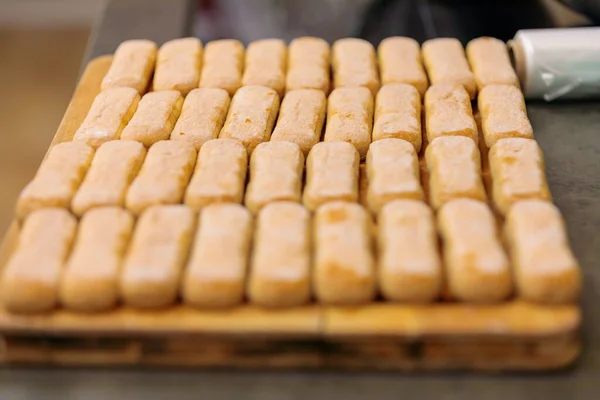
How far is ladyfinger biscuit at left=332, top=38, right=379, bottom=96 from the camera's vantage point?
Answer: 4.94 ft

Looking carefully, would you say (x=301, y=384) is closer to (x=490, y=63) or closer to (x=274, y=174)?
(x=274, y=174)

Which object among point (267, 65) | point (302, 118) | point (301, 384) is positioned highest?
point (267, 65)

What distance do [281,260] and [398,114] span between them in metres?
0.49

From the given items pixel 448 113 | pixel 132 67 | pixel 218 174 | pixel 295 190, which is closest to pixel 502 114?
pixel 448 113

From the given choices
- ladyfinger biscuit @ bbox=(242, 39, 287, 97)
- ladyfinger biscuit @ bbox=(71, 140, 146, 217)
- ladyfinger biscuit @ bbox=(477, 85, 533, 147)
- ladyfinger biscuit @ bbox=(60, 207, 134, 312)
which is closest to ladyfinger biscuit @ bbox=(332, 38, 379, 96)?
ladyfinger biscuit @ bbox=(242, 39, 287, 97)

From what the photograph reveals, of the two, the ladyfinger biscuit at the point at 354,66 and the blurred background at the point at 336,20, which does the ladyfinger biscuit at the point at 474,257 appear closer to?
the ladyfinger biscuit at the point at 354,66

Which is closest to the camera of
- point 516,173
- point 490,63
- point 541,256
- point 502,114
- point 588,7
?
point 541,256

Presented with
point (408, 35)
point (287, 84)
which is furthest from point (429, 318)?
point (408, 35)

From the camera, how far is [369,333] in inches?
38.3

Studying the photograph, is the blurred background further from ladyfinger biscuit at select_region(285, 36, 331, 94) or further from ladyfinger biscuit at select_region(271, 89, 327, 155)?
ladyfinger biscuit at select_region(271, 89, 327, 155)

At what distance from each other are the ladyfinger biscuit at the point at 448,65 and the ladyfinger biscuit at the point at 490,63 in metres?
0.02

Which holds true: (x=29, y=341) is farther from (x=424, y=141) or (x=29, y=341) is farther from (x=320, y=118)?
(x=424, y=141)

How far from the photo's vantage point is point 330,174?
119 cm

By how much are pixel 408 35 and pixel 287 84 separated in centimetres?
54
